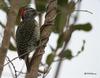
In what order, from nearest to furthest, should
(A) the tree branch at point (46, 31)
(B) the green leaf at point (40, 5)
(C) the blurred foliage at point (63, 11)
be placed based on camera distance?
(A) the tree branch at point (46, 31) → (C) the blurred foliage at point (63, 11) → (B) the green leaf at point (40, 5)

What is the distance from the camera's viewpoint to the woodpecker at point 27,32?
4.46 feet

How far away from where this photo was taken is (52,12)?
112 cm

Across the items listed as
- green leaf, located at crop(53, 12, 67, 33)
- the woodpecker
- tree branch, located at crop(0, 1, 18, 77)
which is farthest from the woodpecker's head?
tree branch, located at crop(0, 1, 18, 77)

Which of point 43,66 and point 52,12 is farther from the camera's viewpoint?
point 43,66

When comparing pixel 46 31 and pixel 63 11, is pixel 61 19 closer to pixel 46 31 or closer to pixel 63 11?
pixel 63 11

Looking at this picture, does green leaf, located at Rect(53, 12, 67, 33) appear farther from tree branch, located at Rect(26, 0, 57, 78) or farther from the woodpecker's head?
tree branch, located at Rect(26, 0, 57, 78)

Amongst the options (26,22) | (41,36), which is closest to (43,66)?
(41,36)

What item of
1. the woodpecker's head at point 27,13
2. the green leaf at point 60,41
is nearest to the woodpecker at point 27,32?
the woodpecker's head at point 27,13

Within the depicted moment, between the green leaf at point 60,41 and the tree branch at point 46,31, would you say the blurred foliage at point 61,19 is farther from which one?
the tree branch at point 46,31

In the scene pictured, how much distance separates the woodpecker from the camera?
1359 millimetres

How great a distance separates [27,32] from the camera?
1.45 meters

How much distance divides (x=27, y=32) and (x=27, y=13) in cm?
10

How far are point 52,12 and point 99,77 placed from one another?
386mm

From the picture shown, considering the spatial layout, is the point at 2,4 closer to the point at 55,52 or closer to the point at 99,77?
the point at 55,52
